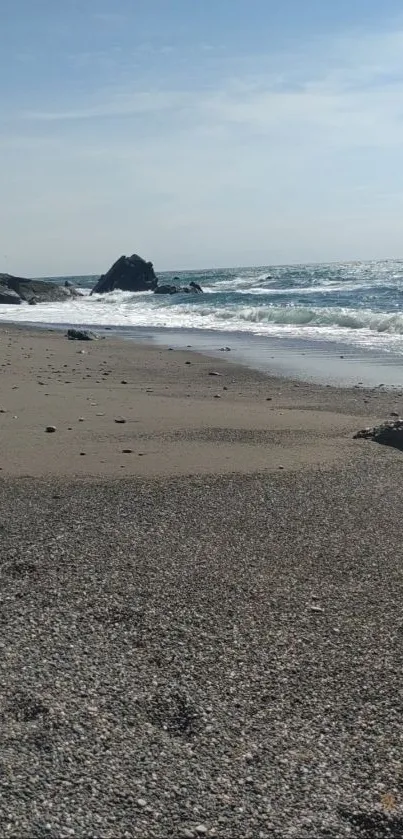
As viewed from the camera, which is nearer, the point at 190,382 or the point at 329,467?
the point at 329,467

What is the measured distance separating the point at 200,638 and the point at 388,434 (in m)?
4.45

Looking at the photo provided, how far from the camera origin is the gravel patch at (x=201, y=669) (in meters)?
2.59

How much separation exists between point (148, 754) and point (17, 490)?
3595mm

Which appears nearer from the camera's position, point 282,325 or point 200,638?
point 200,638

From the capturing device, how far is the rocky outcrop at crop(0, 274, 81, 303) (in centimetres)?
4991

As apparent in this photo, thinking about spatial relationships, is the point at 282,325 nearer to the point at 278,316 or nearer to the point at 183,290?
the point at 278,316

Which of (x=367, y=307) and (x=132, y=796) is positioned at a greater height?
(x=367, y=307)

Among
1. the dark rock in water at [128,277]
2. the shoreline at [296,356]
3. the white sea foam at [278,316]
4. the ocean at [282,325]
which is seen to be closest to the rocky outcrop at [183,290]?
the white sea foam at [278,316]

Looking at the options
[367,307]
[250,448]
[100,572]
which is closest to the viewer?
[100,572]

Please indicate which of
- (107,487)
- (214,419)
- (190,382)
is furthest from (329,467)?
(190,382)

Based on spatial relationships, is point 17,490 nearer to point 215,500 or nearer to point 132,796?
point 215,500

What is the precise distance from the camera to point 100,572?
4.48 metres

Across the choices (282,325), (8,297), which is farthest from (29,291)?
(282,325)

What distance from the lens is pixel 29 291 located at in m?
52.0
